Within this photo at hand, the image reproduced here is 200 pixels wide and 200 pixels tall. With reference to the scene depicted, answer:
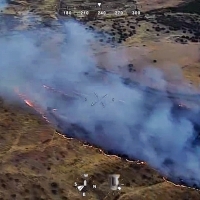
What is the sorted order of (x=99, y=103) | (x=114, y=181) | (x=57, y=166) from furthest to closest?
1. (x=99, y=103)
2. (x=57, y=166)
3. (x=114, y=181)

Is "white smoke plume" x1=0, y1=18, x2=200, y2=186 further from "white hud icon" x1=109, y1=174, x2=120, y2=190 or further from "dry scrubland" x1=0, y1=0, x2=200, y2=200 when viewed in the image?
"white hud icon" x1=109, y1=174, x2=120, y2=190

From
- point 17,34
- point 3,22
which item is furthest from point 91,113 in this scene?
point 3,22

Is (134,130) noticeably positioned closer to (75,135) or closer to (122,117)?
(122,117)

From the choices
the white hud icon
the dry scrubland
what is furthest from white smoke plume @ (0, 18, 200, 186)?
the white hud icon

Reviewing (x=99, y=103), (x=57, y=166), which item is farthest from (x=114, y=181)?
(x=99, y=103)

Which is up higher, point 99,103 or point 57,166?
point 99,103

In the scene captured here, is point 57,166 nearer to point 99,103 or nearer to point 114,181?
point 114,181

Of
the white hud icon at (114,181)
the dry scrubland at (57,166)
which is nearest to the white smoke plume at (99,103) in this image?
the dry scrubland at (57,166)

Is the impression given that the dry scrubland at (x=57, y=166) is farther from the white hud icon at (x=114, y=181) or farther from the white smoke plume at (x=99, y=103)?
the white smoke plume at (x=99, y=103)
